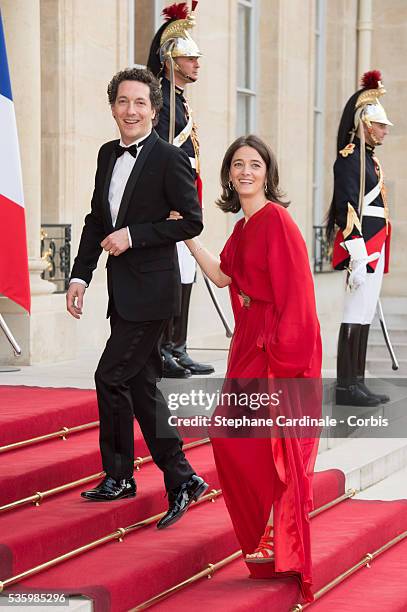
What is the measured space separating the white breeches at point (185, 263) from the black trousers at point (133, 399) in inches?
89.9

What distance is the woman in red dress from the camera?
4.49 meters

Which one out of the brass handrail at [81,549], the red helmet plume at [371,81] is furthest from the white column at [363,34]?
the brass handrail at [81,549]

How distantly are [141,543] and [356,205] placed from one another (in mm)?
3216

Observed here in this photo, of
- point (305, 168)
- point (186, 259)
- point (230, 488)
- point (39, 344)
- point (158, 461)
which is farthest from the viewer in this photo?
point (305, 168)

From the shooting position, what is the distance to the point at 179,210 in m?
4.94

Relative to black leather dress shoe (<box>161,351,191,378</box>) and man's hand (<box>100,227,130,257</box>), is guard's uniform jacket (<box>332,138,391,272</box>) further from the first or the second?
man's hand (<box>100,227,130,257</box>)

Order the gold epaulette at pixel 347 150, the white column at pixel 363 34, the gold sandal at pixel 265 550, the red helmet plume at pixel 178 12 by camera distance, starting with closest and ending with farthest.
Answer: the gold sandal at pixel 265 550 → the red helmet plume at pixel 178 12 → the gold epaulette at pixel 347 150 → the white column at pixel 363 34

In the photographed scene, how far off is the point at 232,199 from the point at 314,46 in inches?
371

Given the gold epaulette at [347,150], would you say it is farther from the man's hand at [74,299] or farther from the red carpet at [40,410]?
the man's hand at [74,299]

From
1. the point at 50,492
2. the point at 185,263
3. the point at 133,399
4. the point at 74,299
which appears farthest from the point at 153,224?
the point at 185,263

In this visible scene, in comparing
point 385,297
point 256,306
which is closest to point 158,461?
point 256,306

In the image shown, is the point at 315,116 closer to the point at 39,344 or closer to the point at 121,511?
the point at 39,344

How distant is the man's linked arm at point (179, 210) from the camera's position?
4852 mm

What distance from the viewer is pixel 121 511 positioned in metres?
5.02
